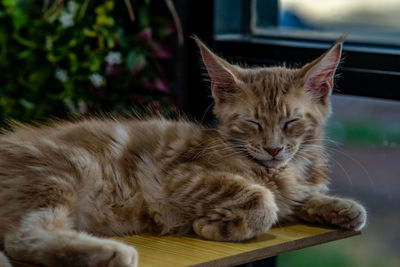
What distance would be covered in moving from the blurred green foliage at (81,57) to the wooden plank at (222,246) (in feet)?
4.00

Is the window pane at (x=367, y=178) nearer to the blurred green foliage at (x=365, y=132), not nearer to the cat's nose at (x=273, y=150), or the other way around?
the blurred green foliage at (x=365, y=132)

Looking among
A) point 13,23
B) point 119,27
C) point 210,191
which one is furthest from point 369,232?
point 13,23

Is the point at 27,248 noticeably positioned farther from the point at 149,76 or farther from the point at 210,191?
the point at 149,76

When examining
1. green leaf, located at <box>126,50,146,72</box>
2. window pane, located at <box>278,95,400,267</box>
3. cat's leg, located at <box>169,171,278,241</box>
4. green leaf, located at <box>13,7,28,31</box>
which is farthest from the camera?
green leaf, located at <box>13,7,28,31</box>

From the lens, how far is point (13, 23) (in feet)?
10.8

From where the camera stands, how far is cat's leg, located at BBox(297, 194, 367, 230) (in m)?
2.01

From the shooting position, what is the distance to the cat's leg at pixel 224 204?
191 centimetres

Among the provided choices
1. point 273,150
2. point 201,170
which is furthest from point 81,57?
point 273,150

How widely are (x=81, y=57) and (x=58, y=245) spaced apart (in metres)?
1.63

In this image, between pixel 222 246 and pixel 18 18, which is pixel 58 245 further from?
Result: pixel 18 18

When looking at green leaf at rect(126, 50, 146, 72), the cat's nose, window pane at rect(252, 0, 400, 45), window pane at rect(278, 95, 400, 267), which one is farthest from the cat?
green leaf at rect(126, 50, 146, 72)

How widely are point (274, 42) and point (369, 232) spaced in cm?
79

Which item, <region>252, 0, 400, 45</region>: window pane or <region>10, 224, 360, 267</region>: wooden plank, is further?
<region>252, 0, 400, 45</region>: window pane

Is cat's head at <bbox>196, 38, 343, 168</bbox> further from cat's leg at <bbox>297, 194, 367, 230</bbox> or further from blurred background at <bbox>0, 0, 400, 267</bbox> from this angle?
blurred background at <bbox>0, 0, 400, 267</bbox>
